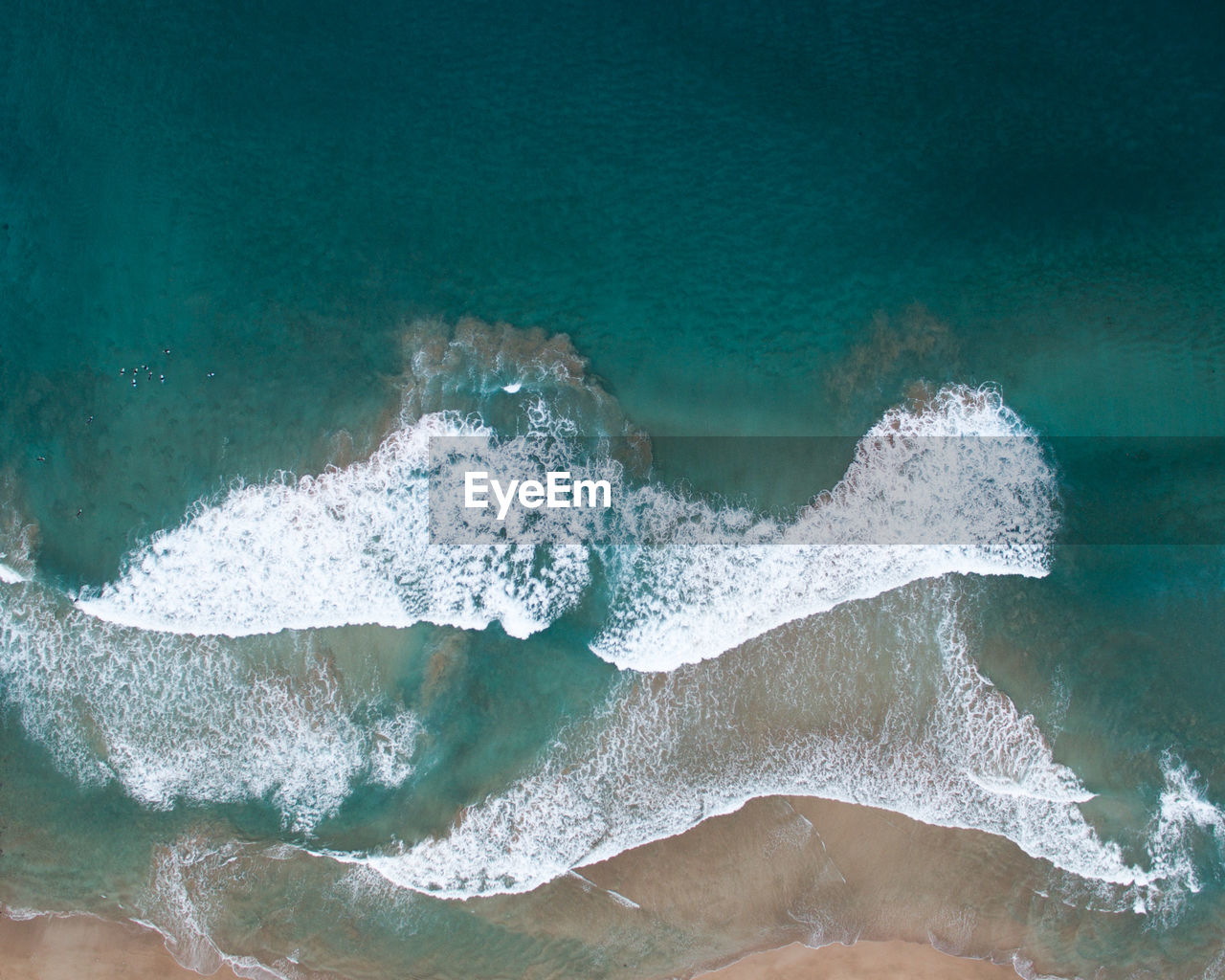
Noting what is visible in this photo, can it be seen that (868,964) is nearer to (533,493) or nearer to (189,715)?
(533,493)

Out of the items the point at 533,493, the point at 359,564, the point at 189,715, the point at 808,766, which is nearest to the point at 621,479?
the point at 533,493

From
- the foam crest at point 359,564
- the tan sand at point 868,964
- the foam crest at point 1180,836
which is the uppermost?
the foam crest at point 359,564

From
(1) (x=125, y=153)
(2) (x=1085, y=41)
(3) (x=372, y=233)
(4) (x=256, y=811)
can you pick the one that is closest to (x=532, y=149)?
(3) (x=372, y=233)

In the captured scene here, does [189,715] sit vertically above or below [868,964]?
above

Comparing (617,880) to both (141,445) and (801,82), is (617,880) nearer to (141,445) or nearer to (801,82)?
(141,445)

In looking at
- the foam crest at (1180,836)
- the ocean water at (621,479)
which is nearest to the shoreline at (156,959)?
the ocean water at (621,479)

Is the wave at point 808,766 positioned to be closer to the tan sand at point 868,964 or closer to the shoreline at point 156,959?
the tan sand at point 868,964
